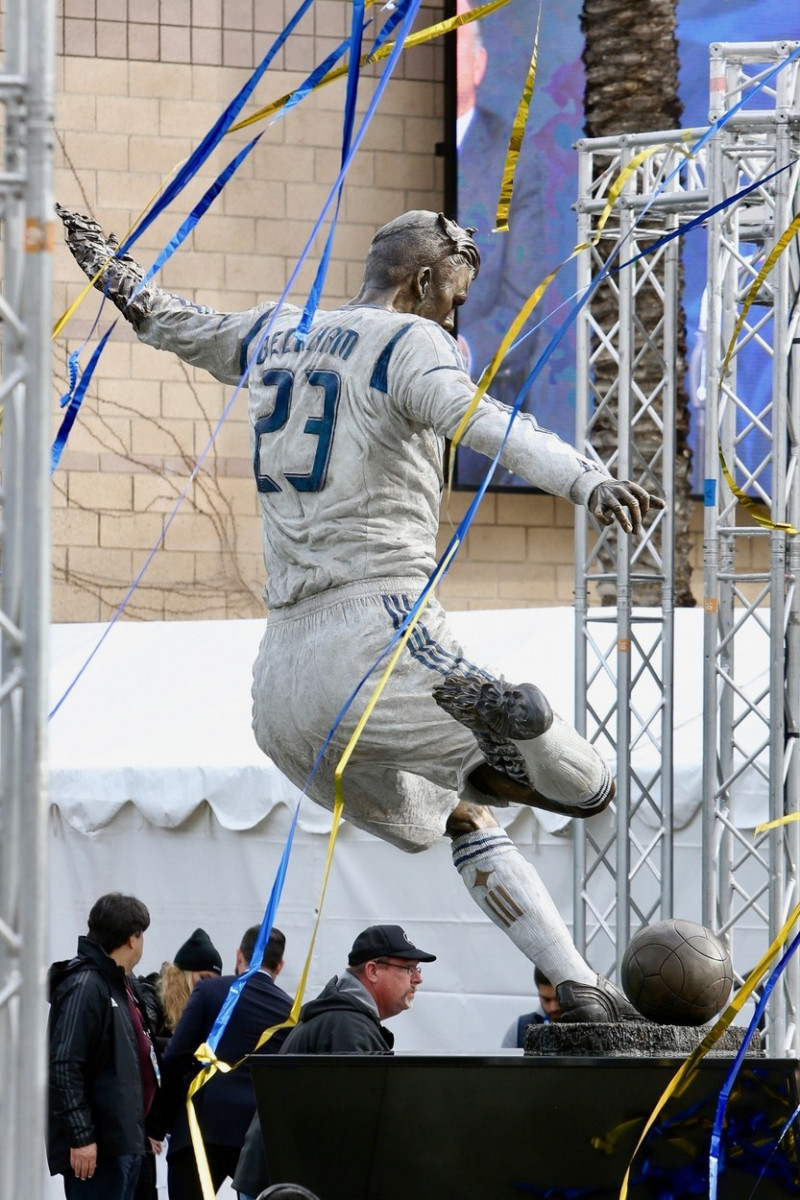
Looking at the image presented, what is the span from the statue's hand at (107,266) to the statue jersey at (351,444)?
45cm

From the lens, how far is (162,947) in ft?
34.3

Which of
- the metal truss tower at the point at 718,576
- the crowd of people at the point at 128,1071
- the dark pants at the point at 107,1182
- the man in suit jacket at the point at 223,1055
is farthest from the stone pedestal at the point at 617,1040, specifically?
the dark pants at the point at 107,1182

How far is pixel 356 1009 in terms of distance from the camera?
581cm

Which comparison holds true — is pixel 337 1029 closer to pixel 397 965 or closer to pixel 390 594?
pixel 397 965

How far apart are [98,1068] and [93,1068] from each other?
0.02 m

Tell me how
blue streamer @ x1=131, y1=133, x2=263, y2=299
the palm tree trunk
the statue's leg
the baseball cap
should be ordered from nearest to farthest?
1. blue streamer @ x1=131, y1=133, x2=263, y2=299
2. the statue's leg
3. the baseball cap
4. the palm tree trunk

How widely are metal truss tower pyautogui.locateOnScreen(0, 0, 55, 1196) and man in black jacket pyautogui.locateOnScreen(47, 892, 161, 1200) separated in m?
3.93

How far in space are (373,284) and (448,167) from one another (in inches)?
416

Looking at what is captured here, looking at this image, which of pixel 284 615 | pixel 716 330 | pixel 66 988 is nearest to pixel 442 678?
pixel 284 615

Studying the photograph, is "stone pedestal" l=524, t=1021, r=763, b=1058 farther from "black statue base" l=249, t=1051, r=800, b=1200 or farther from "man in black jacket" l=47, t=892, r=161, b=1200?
"man in black jacket" l=47, t=892, r=161, b=1200

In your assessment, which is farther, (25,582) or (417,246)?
(417,246)

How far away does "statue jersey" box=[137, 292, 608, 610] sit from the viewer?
491cm

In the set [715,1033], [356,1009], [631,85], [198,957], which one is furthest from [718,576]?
[631,85]

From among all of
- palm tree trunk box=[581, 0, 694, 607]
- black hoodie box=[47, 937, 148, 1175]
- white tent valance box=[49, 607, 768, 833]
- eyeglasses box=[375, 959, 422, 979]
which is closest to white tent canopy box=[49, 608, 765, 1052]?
white tent valance box=[49, 607, 768, 833]
